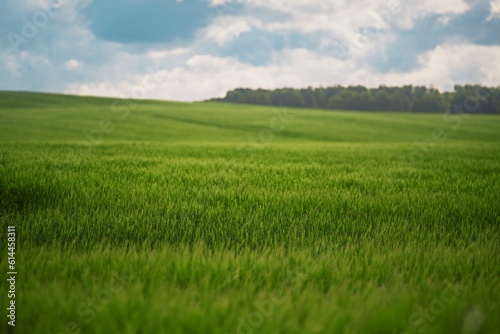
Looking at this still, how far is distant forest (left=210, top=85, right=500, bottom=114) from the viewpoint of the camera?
108125 millimetres

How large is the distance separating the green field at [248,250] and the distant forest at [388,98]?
109530 millimetres

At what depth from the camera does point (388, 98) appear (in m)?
112

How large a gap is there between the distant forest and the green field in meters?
110

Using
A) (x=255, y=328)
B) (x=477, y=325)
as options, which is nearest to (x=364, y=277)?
(x=477, y=325)

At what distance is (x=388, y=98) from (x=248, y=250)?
11931cm

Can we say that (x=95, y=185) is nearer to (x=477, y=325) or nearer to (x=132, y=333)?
(x=132, y=333)

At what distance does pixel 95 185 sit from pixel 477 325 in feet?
19.8

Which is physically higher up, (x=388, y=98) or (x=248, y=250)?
(x=388, y=98)

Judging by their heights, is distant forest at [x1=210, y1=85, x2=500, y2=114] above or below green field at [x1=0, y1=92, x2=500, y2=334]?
above

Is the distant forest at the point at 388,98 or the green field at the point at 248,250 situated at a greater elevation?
the distant forest at the point at 388,98

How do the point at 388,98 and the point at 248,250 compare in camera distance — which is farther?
the point at 388,98

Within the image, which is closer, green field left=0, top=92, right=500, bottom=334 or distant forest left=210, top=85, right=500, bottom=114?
green field left=0, top=92, right=500, bottom=334

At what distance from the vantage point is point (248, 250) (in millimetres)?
3723

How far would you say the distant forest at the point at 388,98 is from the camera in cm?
10812
